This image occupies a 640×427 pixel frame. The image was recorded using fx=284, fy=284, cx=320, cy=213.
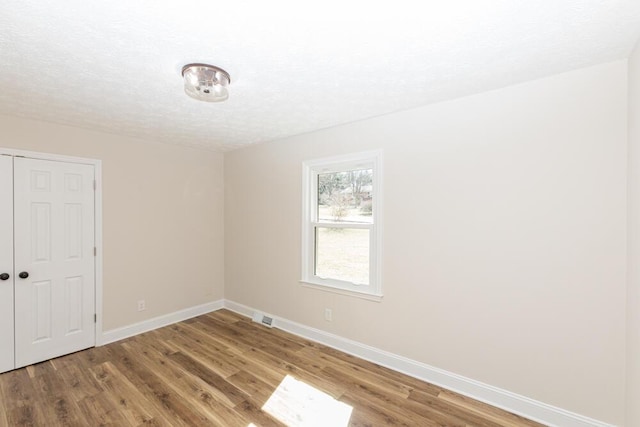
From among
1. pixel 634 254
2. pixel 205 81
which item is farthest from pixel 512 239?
pixel 205 81

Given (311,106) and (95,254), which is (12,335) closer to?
(95,254)

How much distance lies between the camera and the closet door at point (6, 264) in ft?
8.78

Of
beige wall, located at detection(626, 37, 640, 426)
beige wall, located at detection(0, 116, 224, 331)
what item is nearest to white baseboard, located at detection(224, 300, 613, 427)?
beige wall, located at detection(626, 37, 640, 426)

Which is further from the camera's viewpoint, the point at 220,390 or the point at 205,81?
the point at 220,390

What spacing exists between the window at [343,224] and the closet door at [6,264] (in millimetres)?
2872

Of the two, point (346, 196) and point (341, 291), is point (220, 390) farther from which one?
point (346, 196)

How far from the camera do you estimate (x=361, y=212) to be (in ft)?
10.1

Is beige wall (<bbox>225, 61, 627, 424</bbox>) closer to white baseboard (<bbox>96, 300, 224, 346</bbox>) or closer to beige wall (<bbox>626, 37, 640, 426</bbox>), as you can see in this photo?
beige wall (<bbox>626, 37, 640, 426</bbox>)

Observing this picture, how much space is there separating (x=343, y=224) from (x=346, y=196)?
1.05 ft

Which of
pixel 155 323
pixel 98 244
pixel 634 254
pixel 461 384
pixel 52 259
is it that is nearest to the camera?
pixel 634 254

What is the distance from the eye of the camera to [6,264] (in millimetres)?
2705

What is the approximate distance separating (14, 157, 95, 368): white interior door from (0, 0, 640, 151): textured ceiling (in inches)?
29.2

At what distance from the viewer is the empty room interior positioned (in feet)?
5.14

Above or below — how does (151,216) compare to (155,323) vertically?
above
